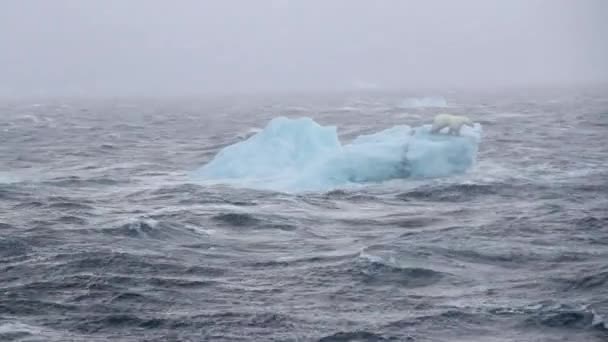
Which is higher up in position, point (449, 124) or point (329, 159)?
point (449, 124)

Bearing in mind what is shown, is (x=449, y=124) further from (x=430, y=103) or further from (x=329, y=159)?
(x=430, y=103)

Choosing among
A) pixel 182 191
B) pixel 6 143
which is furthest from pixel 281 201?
pixel 6 143

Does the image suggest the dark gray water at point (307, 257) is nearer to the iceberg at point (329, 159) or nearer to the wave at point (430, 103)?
the iceberg at point (329, 159)

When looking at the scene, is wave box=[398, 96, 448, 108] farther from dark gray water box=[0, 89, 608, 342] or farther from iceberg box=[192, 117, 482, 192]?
iceberg box=[192, 117, 482, 192]

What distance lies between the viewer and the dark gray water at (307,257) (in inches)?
492

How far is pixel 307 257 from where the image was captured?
1652 centimetres

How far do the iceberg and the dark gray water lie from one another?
0.89m

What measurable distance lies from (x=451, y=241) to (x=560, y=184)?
8.50 meters

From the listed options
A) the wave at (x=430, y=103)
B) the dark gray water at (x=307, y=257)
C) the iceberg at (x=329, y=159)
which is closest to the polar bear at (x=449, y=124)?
the iceberg at (x=329, y=159)

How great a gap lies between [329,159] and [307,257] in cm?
A: 1046

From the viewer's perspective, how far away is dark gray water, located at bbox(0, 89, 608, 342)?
41.0ft

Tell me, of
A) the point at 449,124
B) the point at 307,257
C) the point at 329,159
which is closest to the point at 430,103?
the point at 449,124

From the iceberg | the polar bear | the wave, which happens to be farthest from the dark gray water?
the wave

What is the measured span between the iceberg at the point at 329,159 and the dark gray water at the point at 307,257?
35.0 inches
